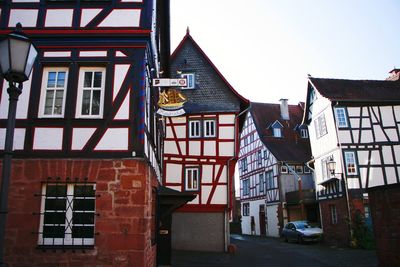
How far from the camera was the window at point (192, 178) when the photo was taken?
1873 cm

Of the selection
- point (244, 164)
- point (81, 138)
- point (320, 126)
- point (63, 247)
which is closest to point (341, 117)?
point (320, 126)

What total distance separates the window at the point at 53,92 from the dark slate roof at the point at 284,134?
82.8 feet

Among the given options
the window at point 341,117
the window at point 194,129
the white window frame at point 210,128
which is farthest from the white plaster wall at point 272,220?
the window at point 194,129

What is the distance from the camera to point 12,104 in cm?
437

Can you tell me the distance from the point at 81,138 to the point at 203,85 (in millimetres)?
12565

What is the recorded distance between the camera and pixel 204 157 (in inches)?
742

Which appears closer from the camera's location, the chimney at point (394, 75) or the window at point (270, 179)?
the chimney at point (394, 75)

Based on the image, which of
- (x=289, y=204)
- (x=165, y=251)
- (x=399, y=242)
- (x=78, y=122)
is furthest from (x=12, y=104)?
(x=289, y=204)

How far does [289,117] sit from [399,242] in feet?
89.9

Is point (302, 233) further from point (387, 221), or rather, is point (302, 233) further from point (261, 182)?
point (387, 221)

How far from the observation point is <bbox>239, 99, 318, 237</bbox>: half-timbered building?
30.7m

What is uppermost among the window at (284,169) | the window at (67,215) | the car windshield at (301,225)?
the window at (284,169)

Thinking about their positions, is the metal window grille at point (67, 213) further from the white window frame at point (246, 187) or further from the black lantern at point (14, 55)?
the white window frame at point (246, 187)

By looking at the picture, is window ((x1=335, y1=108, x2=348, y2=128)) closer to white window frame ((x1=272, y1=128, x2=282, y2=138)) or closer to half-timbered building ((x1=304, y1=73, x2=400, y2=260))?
half-timbered building ((x1=304, y1=73, x2=400, y2=260))
